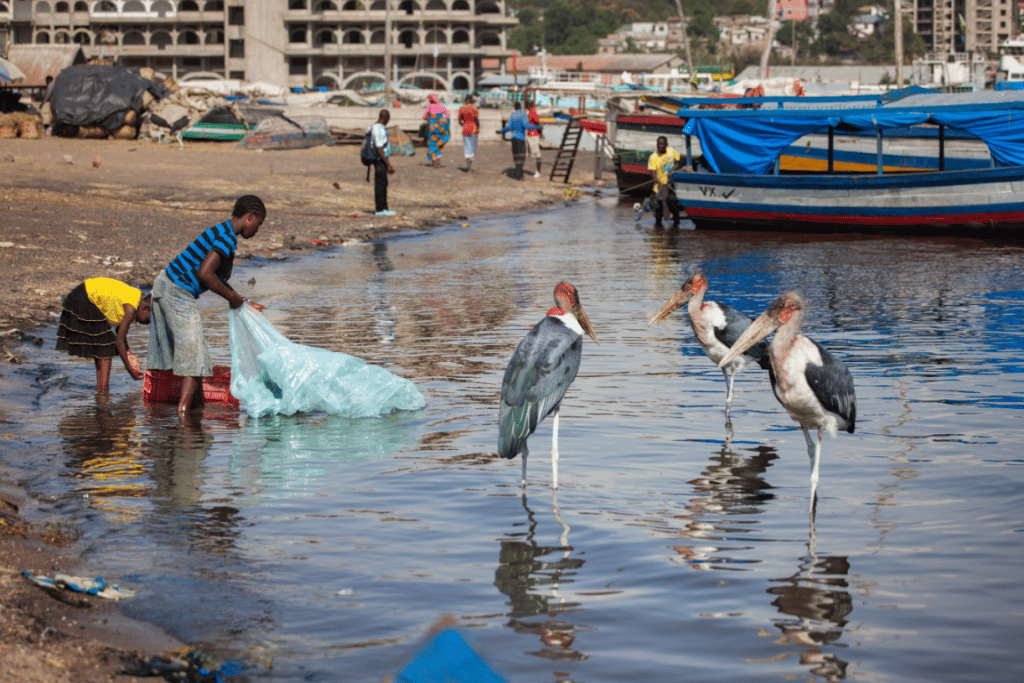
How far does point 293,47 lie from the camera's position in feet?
312

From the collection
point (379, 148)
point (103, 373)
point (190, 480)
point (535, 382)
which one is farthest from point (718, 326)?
point (379, 148)

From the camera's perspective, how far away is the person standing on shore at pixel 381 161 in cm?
2069

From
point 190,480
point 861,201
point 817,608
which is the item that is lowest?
point 817,608

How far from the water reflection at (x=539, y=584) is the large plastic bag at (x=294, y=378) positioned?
251cm

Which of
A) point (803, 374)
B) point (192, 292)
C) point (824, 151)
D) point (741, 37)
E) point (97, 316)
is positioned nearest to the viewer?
point (803, 374)

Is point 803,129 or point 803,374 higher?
point 803,129

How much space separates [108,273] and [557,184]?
1930 cm

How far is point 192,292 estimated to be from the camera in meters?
7.67

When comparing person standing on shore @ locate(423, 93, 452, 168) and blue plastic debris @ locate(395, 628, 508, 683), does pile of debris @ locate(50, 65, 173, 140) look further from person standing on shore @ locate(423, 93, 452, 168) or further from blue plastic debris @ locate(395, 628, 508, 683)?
blue plastic debris @ locate(395, 628, 508, 683)

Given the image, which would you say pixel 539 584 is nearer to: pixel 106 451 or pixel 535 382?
→ pixel 535 382

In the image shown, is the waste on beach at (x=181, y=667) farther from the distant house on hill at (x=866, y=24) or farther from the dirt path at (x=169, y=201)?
the distant house on hill at (x=866, y=24)

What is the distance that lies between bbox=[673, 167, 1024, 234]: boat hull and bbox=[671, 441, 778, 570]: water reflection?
14.2 metres

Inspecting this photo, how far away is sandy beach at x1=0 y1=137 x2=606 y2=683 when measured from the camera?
408cm

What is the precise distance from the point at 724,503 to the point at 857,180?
1604 centimetres
